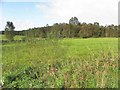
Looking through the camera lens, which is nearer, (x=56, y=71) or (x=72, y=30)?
(x=56, y=71)

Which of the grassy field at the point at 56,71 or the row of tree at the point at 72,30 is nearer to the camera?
the grassy field at the point at 56,71

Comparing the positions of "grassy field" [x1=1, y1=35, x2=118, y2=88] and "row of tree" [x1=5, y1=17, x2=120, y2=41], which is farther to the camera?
"row of tree" [x1=5, y1=17, x2=120, y2=41]

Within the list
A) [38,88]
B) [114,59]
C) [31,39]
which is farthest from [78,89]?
[31,39]

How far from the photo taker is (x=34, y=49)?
325 inches

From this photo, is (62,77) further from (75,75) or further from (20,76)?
(20,76)

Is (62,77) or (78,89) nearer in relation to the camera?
(78,89)

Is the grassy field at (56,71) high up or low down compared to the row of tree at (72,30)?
down

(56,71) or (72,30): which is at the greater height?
(72,30)

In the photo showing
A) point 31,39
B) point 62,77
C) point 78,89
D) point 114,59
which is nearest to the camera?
point 78,89

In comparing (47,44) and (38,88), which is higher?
(47,44)

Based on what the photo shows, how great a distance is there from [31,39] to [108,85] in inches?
136

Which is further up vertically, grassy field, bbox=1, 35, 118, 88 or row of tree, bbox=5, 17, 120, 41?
row of tree, bbox=5, 17, 120, 41

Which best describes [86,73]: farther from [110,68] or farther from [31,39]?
[31,39]

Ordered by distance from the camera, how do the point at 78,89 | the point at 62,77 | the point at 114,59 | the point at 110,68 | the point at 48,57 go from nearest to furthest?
the point at 78,89
the point at 62,77
the point at 110,68
the point at 114,59
the point at 48,57
